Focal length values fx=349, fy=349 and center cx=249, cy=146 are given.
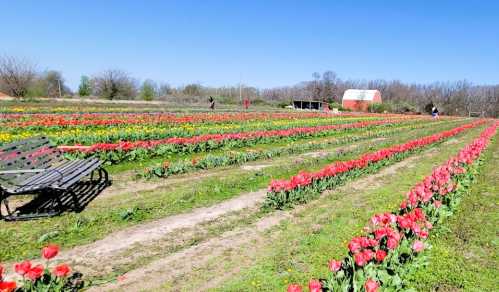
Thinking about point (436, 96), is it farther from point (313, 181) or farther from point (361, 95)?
point (313, 181)

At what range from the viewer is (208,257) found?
4.91 meters

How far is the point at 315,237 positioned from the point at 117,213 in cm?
358

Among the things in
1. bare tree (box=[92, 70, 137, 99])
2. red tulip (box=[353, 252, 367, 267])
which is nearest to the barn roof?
bare tree (box=[92, 70, 137, 99])

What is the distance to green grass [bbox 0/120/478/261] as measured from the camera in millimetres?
5234

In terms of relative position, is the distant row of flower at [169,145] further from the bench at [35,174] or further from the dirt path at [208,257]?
the dirt path at [208,257]

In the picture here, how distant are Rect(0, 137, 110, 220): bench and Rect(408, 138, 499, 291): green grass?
18.6ft

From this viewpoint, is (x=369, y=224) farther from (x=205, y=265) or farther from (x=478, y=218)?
(x=205, y=265)

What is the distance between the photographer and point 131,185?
340 inches

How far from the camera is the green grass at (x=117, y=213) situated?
5.23m

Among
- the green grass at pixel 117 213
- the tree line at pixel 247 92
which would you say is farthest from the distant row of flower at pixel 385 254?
the tree line at pixel 247 92

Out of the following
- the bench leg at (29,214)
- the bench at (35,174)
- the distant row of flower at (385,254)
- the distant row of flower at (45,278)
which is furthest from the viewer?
the bench leg at (29,214)

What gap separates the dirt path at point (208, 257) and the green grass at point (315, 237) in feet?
0.54

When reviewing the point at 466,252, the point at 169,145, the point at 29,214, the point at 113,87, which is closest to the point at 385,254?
the point at 466,252

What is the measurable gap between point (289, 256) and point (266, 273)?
0.60 m
